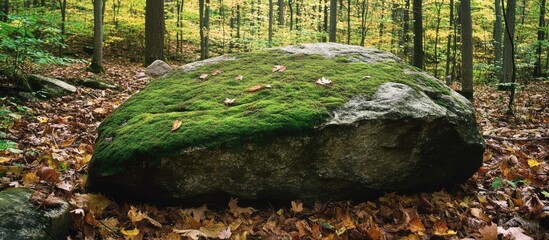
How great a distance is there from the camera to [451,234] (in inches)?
115

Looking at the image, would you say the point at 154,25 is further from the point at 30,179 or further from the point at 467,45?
the point at 467,45

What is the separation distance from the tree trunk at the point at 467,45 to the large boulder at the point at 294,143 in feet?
19.1

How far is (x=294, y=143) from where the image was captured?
3133 millimetres

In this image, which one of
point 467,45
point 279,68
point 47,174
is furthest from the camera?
point 467,45

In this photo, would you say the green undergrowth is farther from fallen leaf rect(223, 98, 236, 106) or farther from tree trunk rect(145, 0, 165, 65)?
tree trunk rect(145, 0, 165, 65)

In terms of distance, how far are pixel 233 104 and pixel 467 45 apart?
303 inches

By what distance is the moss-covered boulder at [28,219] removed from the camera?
2314mm

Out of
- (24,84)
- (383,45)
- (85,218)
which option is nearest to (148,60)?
(24,84)

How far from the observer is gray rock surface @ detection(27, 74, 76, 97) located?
6699 millimetres

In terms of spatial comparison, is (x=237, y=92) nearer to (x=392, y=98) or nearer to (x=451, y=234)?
(x=392, y=98)

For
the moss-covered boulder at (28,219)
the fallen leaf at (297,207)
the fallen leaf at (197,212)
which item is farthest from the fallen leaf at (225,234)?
the moss-covered boulder at (28,219)

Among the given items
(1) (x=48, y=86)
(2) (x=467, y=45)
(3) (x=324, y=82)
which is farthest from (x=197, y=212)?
(2) (x=467, y=45)

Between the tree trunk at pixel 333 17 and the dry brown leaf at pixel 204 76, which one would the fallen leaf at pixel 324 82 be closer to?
the dry brown leaf at pixel 204 76

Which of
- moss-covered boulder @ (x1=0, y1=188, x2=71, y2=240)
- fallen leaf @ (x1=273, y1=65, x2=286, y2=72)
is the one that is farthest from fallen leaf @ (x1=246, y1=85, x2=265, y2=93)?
moss-covered boulder @ (x1=0, y1=188, x2=71, y2=240)
